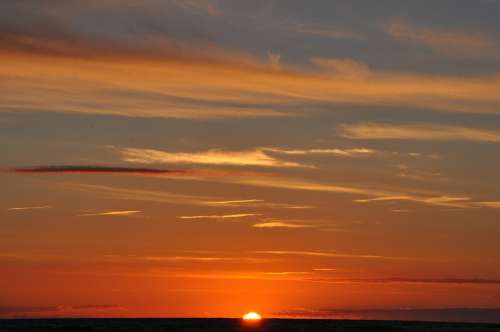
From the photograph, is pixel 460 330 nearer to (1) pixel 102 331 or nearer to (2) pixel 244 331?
(2) pixel 244 331

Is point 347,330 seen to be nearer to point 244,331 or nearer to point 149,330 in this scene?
point 244,331

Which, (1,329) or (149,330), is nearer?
(1,329)

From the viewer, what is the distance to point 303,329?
177625 mm

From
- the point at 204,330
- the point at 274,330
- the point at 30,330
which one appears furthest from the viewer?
the point at 274,330

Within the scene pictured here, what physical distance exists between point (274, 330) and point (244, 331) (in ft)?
38.2

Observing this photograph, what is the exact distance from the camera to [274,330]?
177 m

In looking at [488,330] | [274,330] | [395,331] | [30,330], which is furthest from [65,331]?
[488,330]

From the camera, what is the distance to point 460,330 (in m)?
174

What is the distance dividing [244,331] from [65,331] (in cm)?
2645

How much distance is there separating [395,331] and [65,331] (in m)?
49.3

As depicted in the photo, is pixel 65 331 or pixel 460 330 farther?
pixel 460 330

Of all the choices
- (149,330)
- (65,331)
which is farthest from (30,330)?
(149,330)

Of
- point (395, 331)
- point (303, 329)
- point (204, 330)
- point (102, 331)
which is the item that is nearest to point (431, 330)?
point (395, 331)

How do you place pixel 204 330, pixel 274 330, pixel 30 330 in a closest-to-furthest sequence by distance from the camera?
1. pixel 30 330
2. pixel 204 330
3. pixel 274 330
